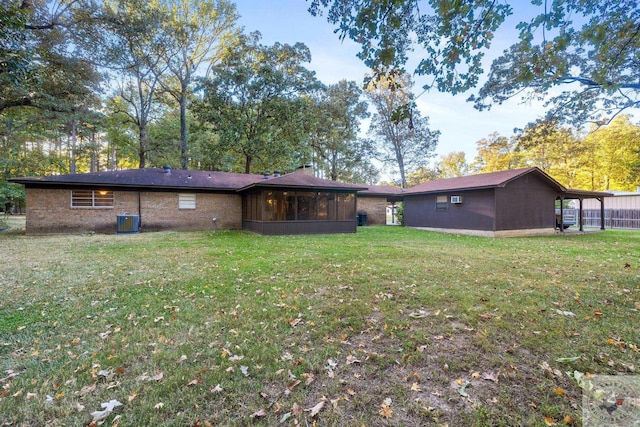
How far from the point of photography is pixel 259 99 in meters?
20.2

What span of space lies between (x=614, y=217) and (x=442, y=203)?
46.0 ft

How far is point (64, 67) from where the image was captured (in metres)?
13.2

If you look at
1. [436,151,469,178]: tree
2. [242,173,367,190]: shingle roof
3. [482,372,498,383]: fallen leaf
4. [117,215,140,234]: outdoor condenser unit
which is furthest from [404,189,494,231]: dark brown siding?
[436,151,469,178]: tree

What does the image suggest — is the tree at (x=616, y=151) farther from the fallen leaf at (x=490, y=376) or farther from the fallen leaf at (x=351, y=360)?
the fallen leaf at (x=351, y=360)

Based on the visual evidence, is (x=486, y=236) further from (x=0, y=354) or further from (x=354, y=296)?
(x=0, y=354)

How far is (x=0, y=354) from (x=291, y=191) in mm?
10715

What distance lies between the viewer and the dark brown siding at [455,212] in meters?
13.4

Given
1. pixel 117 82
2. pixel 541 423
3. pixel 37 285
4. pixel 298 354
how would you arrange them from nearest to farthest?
pixel 541 423 → pixel 298 354 → pixel 37 285 → pixel 117 82

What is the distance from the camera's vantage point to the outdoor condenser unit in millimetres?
12938

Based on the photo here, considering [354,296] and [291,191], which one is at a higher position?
[291,191]

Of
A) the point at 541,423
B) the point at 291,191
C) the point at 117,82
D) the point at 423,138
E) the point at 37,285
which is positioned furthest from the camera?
the point at 423,138

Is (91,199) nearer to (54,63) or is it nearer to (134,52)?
(54,63)

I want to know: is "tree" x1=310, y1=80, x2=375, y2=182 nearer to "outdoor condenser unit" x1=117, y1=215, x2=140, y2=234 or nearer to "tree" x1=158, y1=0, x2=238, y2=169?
"tree" x1=158, y1=0, x2=238, y2=169

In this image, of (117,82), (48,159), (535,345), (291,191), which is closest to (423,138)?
(291,191)
